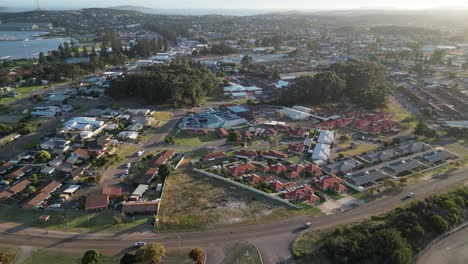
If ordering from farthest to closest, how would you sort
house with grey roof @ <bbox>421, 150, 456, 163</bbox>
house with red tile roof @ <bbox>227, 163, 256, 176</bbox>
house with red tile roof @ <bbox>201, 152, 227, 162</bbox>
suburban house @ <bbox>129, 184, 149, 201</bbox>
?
house with red tile roof @ <bbox>201, 152, 227, 162</bbox>, house with grey roof @ <bbox>421, 150, 456, 163</bbox>, house with red tile roof @ <bbox>227, 163, 256, 176</bbox>, suburban house @ <bbox>129, 184, 149, 201</bbox>

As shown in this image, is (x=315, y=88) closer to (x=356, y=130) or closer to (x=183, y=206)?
(x=356, y=130)

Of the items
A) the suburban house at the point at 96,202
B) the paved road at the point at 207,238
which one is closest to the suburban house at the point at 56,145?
the suburban house at the point at 96,202

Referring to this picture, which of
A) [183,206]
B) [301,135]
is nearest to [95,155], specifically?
[183,206]

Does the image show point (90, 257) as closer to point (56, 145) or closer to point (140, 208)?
point (140, 208)

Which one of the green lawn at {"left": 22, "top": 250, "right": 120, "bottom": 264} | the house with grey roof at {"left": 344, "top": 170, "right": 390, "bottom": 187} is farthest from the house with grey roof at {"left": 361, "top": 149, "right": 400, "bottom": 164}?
the green lawn at {"left": 22, "top": 250, "right": 120, "bottom": 264}

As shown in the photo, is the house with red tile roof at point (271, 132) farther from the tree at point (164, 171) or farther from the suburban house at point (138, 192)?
the suburban house at point (138, 192)

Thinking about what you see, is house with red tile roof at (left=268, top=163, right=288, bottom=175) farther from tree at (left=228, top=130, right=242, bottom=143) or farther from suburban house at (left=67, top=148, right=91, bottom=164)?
suburban house at (left=67, top=148, right=91, bottom=164)

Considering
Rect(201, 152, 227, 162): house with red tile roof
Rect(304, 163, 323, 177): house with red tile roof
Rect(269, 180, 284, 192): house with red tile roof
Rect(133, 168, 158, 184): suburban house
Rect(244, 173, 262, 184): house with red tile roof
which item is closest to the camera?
Rect(269, 180, 284, 192): house with red tile roof
